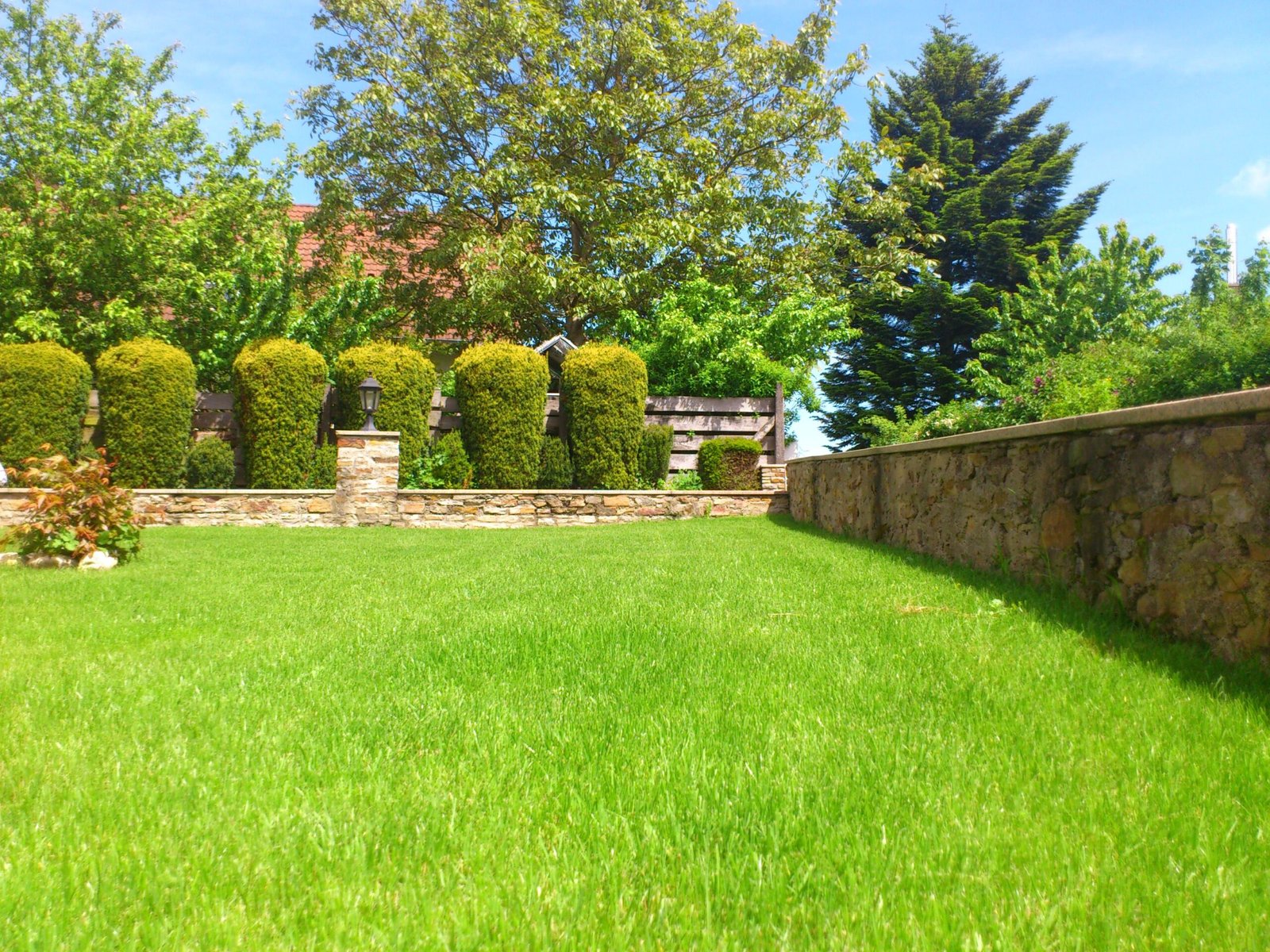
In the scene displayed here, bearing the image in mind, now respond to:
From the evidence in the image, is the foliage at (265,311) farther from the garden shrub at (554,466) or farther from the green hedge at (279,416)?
the garden shrub at (554,466)

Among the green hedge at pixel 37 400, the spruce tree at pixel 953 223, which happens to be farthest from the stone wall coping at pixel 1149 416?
the spruce tree at pixel 953 223

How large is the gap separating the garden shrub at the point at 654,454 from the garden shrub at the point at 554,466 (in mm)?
1068

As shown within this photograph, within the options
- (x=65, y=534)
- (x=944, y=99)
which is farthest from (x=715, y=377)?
(x=944, y=99)

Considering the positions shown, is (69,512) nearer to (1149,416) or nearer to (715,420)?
(1149,416)

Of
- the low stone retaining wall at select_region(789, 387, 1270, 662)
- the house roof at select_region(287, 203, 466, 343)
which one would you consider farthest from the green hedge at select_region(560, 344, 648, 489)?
the low stone retaining wall at select_region(789, 387, 1270, 662)

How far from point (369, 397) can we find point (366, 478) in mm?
1191

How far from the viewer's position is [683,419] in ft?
44.7

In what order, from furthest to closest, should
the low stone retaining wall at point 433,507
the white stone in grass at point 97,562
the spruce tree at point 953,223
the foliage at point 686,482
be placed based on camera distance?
the spruce tree at point 953,223, the foliage at point 686,482, the low stone retaining wall at point 433,507, the white stone in grass at point 97,562

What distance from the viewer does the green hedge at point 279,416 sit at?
11.9 meters

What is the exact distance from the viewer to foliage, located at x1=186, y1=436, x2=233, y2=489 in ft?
38.4

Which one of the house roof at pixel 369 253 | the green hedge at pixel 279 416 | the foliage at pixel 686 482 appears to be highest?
the house roof at pixel 369 253

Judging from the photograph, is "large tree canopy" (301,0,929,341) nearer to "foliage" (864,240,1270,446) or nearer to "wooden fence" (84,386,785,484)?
"wooden fence" (84,386,785,484)

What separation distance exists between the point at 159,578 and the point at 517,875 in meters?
5.07

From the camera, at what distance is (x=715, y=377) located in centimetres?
1378
